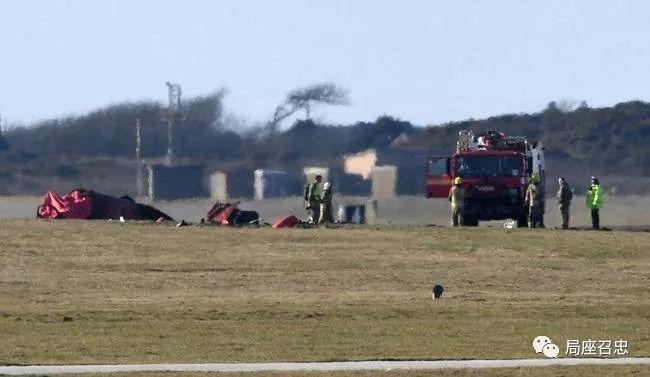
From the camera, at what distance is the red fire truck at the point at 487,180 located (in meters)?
45.1

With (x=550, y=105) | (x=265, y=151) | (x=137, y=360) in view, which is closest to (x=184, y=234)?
(x=137, y=360)

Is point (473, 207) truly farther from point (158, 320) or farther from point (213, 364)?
point (213, 364)

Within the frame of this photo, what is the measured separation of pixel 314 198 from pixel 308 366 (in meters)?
24.4

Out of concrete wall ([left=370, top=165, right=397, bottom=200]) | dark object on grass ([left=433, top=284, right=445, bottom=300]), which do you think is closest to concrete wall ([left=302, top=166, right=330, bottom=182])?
concrete wall ([left=370, top=165, right=397, bottom=200])

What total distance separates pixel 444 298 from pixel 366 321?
Result: 14.5ft

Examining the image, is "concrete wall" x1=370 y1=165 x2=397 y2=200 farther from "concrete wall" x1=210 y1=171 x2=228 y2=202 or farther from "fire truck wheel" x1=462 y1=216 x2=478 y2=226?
"fire truck wheel" x1=462 y1=216 x2=478 y2=226

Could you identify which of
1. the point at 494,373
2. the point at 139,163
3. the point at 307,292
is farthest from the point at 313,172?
the point at 494,373

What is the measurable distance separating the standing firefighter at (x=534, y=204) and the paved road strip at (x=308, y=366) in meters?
23.5

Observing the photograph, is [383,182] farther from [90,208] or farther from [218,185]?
[90,208]

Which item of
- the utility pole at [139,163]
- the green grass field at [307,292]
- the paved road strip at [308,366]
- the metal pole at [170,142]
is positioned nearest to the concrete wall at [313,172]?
the metal pole at [170,142]

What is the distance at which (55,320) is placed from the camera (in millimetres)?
25781

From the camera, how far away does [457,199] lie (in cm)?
4391

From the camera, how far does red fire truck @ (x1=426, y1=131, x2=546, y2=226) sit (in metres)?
45.1

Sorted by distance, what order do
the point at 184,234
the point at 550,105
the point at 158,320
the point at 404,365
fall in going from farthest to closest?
the point at 550,105 → the point at 184,234 → the point at 158,320 → the point at 404,365
